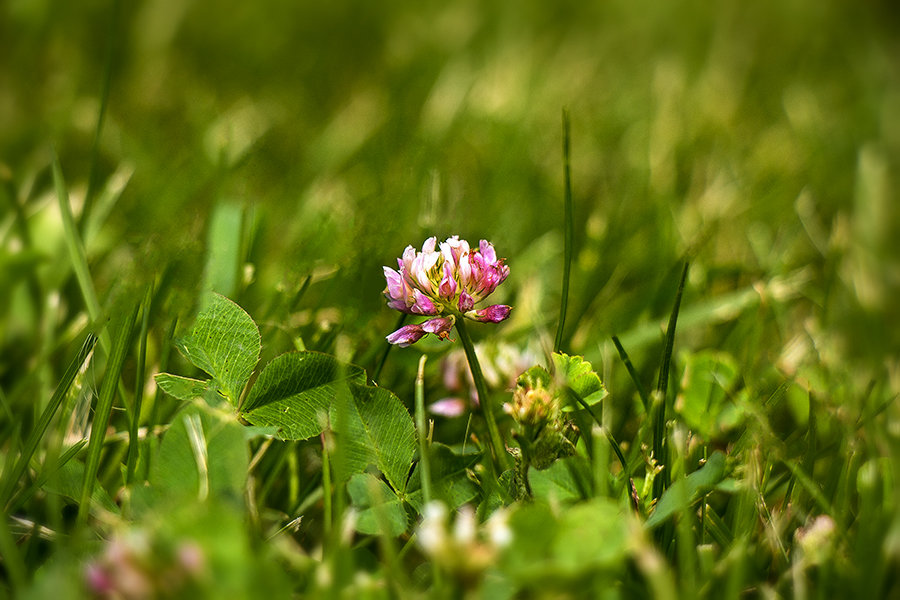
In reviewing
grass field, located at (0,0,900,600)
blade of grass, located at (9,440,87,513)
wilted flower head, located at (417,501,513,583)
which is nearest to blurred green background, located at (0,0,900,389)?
grass field, located at (0,0,900,600)

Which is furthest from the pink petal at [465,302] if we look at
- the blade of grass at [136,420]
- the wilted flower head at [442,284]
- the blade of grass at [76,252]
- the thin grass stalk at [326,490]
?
the blade of grass at [76,252]

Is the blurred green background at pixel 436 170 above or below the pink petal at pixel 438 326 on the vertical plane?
below

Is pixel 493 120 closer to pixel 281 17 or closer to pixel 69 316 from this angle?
pixel 281 17

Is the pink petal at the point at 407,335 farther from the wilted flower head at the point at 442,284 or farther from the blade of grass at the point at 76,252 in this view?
the blade of grass at the point at 76,252

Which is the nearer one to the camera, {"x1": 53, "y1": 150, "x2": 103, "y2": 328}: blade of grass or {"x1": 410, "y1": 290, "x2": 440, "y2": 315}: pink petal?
{"x1": 410, "y1": 290, "x2": 440, "y2": 315}: pink petal

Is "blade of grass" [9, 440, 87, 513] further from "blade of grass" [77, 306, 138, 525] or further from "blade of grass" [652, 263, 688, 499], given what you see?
"blade of grass" [652, 263, 688, 499]

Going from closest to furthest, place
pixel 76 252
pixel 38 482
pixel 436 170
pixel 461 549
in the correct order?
pixel 461 549, pixel 38 482, pixel 76 252, pixel 436 170

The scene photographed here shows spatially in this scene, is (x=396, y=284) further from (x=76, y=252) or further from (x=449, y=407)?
(x=76, y=252)

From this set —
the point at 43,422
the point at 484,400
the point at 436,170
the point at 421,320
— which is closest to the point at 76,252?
the point at 43,422
